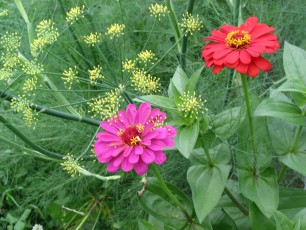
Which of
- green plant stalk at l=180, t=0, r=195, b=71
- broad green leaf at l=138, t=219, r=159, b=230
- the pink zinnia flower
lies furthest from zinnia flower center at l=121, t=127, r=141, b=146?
green plant stalk at l=180, t=0, r=195, b=71

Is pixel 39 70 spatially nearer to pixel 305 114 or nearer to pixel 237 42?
pixel 237 42

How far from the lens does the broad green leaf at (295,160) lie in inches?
38.5

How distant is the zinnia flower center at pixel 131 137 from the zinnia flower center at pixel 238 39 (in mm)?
257

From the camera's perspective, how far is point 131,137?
0.75m

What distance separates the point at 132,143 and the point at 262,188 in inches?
16.5

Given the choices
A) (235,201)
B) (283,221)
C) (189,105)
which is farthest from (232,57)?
(235,201)

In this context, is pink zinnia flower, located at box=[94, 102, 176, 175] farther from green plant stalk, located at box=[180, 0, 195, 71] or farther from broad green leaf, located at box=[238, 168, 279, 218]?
green plant stalk, located at box=[180, 0, 195, 71]

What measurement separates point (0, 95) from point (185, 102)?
493 mm

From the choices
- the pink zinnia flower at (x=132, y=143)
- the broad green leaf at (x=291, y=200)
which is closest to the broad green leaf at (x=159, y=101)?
the pink zinnia flower at (x=132, y=143)

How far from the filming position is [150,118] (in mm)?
801

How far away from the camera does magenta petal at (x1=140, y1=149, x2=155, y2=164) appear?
722 millimetres

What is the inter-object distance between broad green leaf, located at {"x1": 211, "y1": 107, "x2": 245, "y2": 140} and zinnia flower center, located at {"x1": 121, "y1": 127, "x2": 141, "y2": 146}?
0.27 metres

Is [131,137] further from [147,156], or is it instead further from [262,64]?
[262,64]

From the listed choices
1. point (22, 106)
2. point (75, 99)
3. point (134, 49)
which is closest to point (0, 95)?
point (22, 106)
